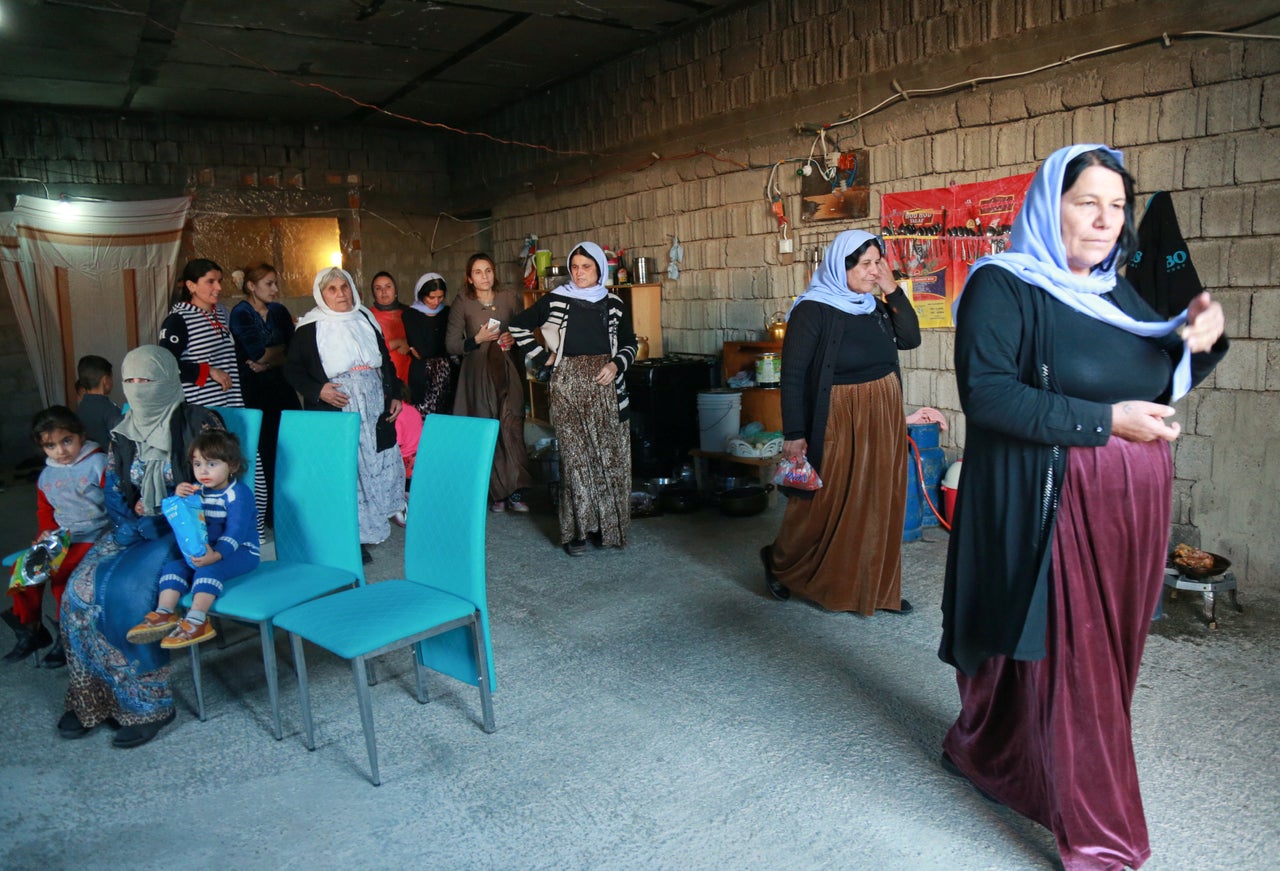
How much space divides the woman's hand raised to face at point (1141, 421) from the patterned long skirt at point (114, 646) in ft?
8.82

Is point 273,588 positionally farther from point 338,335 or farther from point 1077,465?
point 1077,465

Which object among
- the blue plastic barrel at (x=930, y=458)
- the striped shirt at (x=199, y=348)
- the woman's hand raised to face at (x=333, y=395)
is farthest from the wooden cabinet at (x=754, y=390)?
the striped shirt at (x=199, y=348)

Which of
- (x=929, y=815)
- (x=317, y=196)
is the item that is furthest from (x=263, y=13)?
(x=929, y=815)

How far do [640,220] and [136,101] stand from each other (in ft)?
14.3

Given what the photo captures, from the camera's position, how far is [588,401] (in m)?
4.50

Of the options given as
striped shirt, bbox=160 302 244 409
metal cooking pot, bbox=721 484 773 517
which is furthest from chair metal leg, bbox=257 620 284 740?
metal cooking pot, bbox=721 484 773 517

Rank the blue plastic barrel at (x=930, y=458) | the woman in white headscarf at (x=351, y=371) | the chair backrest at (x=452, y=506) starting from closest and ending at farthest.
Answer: the chair backrest at (x=452, y=506) < the woman in white headscarf at (x=351, y=371) < the blue plastic barrel at (x=930, y=458)

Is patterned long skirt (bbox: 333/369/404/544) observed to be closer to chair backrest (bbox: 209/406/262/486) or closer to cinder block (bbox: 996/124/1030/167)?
chair backrest (bbox: 209/406/262/486)

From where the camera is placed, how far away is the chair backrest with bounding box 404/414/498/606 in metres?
2.57

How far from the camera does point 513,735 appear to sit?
8.80 feet

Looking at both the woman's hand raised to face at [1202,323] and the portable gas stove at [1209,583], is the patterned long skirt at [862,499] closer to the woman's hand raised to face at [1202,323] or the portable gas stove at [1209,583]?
the portable gas stove at [1209,583]

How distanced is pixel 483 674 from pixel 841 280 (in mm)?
1920

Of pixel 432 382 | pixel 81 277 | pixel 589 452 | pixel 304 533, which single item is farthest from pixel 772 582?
pixel 81 277

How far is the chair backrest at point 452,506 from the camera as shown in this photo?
2572mm
